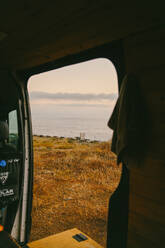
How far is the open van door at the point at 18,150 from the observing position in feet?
9.13

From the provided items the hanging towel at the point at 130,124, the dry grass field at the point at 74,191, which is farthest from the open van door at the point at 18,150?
the dry grass field at the point at 74,191

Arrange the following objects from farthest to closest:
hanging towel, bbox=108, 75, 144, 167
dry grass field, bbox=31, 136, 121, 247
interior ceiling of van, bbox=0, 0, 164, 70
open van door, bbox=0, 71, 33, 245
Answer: dry grass field, bbox=31, 136, 121, 247
open van door, bbox=0, 71, 33, 245
hanging towel, bbox=108, 75, 144, 167
interior ceiling of van, bbox=0, 0, 164, 70

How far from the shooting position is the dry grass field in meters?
5.03

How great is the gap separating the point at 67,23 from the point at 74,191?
7.22m

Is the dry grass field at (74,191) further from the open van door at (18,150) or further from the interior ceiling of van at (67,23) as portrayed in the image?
the interior ceiling of van at (67,23)

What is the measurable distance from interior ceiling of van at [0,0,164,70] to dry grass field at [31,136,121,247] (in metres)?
3.57

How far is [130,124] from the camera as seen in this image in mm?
1792

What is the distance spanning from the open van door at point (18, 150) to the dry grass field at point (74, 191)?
1596 mm

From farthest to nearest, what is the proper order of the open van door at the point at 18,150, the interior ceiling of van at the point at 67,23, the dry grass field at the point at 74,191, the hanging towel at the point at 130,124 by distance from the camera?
1. the dry grass field at the point at 74,191
2. the open van door at the point at 18,150
3. the hanging towel at the point at 130,124
4. the interior ceiling of van at the point at 67,23

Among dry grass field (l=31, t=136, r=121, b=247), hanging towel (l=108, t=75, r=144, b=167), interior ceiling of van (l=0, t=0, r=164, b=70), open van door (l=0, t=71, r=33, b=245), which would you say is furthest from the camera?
dry grass field (l=31, t=136, r=121, b=247)

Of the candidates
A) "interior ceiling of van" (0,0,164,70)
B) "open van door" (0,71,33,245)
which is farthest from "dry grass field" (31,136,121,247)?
"interior ceiling of van" (0,0,164,70)

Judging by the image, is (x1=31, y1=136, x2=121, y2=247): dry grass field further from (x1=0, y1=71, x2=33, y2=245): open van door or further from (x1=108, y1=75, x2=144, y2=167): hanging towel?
(x1=108, y1=75, x2=144, y2=167): hanging towel

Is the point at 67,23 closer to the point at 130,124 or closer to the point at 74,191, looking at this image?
the point at 130,124

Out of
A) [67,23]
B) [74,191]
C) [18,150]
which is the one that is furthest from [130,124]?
[74,191]
